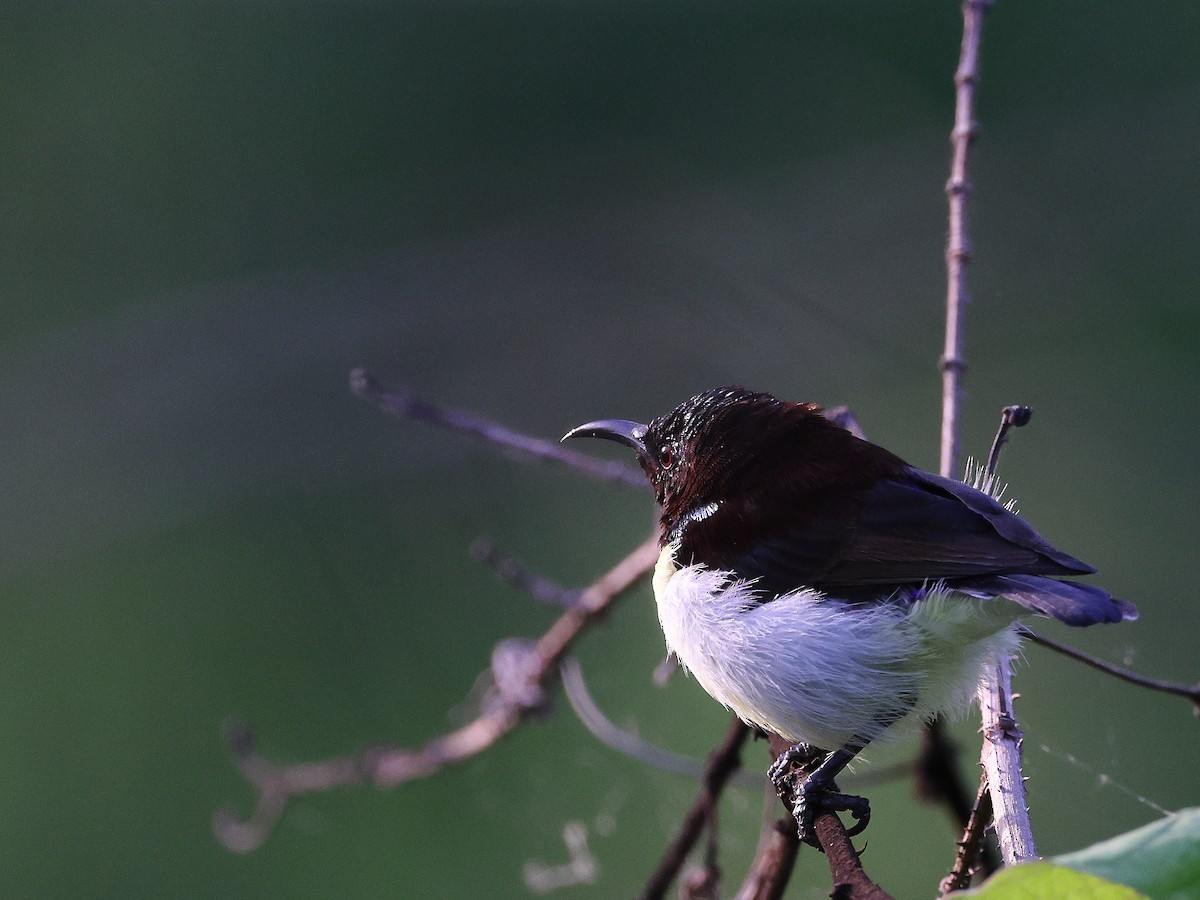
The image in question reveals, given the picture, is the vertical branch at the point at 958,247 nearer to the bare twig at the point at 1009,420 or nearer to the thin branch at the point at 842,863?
the bare twig at the point at 1009,420

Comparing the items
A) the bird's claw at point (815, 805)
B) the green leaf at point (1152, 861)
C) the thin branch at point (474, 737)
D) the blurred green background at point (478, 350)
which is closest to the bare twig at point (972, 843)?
the bird's claw at point (815, 805)

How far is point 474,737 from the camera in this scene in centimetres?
345

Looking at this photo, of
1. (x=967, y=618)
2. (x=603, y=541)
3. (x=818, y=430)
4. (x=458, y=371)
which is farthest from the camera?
(x=458, y=371)

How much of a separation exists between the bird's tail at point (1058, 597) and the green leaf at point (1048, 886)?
707 mm

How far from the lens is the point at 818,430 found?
2840 mm

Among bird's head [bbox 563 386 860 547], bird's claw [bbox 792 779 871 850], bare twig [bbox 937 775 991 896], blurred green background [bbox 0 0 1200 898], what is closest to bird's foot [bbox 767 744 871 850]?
bird's claw [bbox 792 779 871 850]

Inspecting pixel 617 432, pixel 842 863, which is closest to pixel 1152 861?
pixel 842 863

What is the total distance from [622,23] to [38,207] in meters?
5.27

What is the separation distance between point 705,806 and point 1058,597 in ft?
3.05

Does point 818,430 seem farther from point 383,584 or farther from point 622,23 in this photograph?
point 622,23

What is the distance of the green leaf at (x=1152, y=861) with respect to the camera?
1370 mm

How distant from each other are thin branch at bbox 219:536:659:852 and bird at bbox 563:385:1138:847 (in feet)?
1.08

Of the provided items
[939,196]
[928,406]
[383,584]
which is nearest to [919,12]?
[939,196]

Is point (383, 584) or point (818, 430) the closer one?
point (818, 430)
